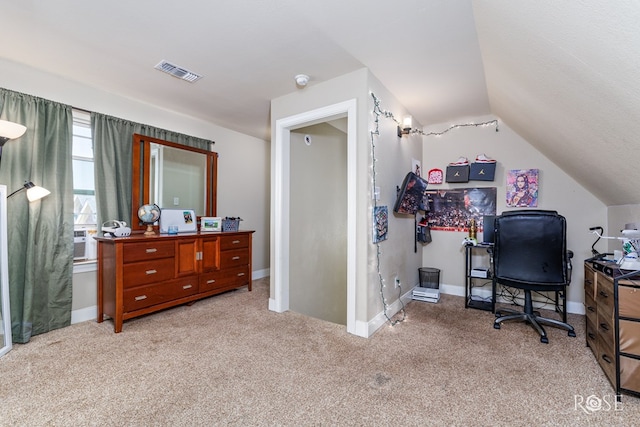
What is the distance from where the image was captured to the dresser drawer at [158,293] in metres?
2.77

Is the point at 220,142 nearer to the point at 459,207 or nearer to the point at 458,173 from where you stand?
the point at 458,173

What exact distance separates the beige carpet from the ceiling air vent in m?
2.40

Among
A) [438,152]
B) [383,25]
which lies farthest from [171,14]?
[438,152]

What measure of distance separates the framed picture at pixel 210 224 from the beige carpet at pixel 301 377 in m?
1.25

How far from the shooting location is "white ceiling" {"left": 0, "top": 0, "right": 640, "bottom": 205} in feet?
4.46

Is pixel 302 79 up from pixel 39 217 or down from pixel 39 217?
up

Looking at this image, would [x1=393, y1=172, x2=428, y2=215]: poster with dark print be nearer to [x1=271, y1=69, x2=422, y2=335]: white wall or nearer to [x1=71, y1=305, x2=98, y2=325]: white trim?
[x1=271, y1=69, x2=422, y2=335]: white wall

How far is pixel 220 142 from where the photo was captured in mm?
4293

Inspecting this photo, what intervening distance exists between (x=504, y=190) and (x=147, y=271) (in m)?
4.25

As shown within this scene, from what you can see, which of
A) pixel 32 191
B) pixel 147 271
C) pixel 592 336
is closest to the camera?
pixel 592 336

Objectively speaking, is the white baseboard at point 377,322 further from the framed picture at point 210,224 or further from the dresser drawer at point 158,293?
the framed picture at point 210,224

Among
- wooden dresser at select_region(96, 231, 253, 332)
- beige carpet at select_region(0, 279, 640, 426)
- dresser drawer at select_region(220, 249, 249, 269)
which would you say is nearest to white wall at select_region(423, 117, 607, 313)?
beige carpet at select_region(0, 279, 640, 426)

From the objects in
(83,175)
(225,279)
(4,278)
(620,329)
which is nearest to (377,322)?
(620,329)

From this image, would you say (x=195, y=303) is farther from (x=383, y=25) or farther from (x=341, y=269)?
(x=383, y=25)
